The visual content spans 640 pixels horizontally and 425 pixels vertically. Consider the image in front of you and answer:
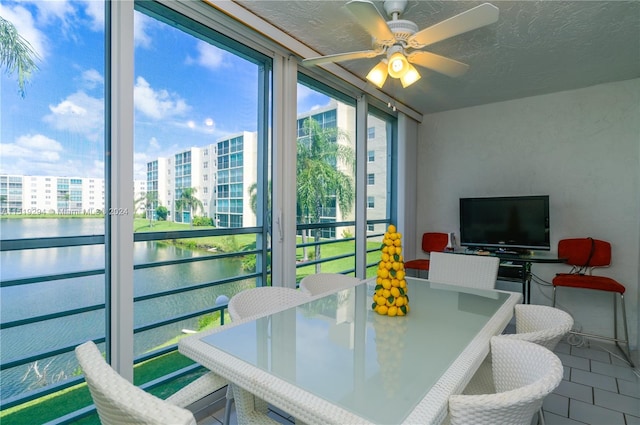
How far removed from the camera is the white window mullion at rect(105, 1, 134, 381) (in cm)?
169

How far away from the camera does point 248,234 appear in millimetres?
2523

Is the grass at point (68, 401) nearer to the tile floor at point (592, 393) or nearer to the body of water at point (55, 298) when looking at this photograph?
the body of water at point (55, 298)

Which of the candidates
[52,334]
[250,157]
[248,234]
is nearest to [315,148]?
[250,157]

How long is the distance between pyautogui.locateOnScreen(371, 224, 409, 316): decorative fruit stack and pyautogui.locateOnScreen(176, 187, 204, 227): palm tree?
1293 mm

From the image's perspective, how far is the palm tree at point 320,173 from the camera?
117 inches

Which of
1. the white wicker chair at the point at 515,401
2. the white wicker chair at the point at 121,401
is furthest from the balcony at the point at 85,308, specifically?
the white wicker chair at the point at 515,401

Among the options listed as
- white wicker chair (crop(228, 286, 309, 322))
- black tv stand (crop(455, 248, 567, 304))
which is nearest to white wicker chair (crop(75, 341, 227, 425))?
white wicker chair (crop(228, 286, 309, 322))

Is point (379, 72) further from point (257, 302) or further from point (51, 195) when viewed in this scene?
point (51, 195)

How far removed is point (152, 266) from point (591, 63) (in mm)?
3739

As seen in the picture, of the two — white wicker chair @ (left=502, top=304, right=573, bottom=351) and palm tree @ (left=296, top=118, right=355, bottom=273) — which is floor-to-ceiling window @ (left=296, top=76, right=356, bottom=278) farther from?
white wicker chair @ (left=502, top=304, right=573, bottom=351)

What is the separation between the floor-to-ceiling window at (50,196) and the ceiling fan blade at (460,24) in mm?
1652

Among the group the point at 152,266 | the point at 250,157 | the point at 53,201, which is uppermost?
the point at 250,157

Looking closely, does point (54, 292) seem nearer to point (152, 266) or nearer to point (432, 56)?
point (152, 266)

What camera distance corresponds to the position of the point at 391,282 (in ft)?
5.26
